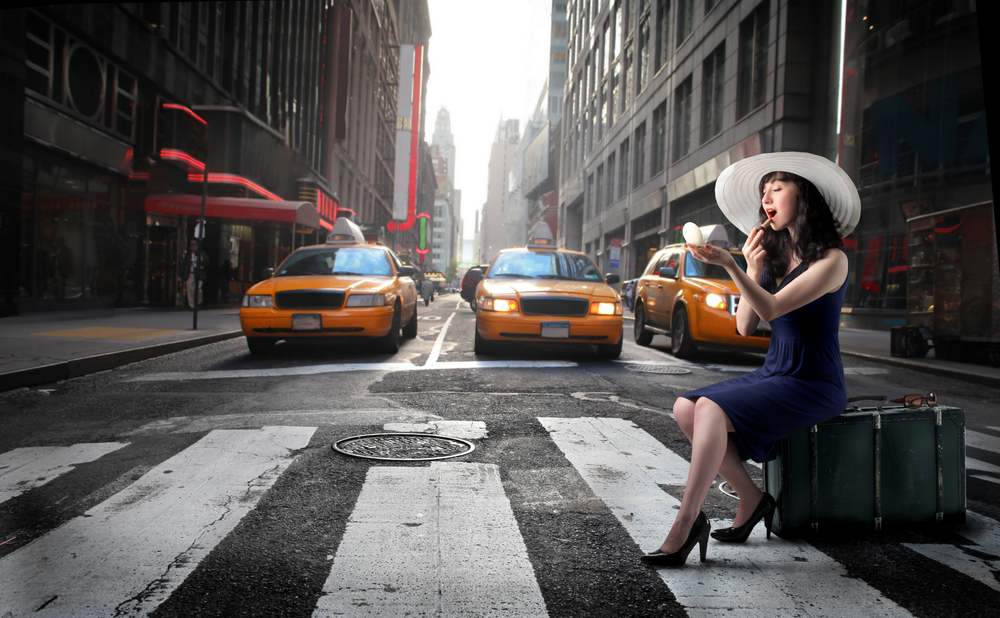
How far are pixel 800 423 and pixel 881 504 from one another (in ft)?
2.15

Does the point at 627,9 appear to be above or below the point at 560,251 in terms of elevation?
above

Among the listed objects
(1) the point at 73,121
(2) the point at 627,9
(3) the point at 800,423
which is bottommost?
(3) the point at 800,423

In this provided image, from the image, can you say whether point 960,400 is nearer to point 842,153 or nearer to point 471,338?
point 471,338

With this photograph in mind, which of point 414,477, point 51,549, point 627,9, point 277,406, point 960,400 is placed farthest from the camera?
point 627,9

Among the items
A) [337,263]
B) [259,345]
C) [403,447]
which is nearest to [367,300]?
[337,263]

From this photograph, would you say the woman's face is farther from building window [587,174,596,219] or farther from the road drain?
building window [587,174,596,219]

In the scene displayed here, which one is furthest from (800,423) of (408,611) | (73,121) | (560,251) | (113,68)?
(113,68)

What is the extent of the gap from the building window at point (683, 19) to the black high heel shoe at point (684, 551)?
31.0 m

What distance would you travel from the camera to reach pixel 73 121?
1475cm

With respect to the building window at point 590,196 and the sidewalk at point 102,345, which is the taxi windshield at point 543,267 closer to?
the sidewalk at point 102,345

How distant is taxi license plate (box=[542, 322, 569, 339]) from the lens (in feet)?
31.0

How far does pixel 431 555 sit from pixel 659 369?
6.71 meters

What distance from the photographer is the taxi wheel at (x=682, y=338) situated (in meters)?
10.3

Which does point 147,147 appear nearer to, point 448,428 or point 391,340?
point 391,340
